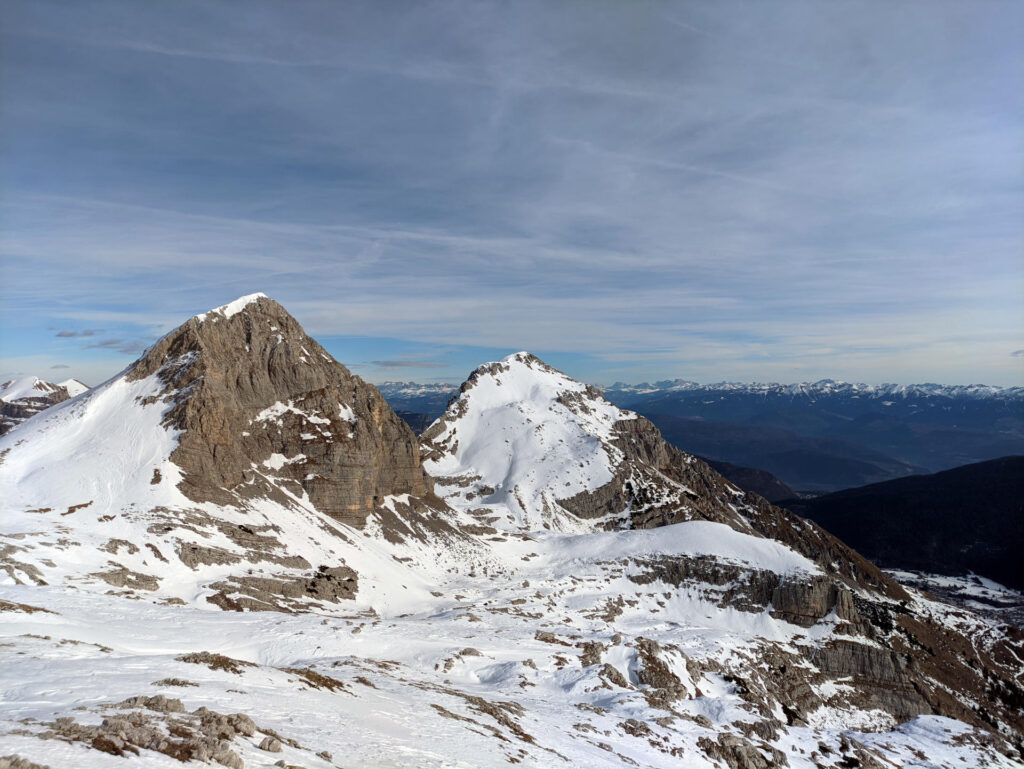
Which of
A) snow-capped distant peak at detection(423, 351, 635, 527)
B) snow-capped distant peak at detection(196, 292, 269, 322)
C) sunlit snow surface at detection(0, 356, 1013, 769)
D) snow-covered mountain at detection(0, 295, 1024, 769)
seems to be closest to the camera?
sunlit snow surface at detection(0, 356, 1013, 769)

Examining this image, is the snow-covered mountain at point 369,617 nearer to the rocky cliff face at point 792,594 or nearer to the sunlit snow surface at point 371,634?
the sunlit snow surface at point 371,634

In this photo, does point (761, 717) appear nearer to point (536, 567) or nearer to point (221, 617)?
point (221, 617)

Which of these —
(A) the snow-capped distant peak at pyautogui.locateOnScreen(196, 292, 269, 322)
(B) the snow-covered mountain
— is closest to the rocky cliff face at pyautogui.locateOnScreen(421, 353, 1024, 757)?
(B) the snow-covered mountain

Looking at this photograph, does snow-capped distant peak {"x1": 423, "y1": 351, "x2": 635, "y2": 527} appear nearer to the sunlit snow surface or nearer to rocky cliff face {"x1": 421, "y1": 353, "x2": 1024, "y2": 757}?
rocky cliff face {"x1": 421, "y1": 353, "x2": 1024, "y2": 757}

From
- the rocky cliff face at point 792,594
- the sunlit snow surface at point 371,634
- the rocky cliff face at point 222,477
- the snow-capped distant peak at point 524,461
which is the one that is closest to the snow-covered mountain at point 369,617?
the sunlit snow surface at point 371,634

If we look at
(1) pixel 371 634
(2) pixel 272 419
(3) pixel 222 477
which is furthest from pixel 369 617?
(2) pixel 272 419

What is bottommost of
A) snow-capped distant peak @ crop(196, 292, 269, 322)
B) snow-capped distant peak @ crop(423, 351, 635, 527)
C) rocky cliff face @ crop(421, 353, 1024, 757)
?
rocky cliff face @ crop(421, 353, 1024, 757)
